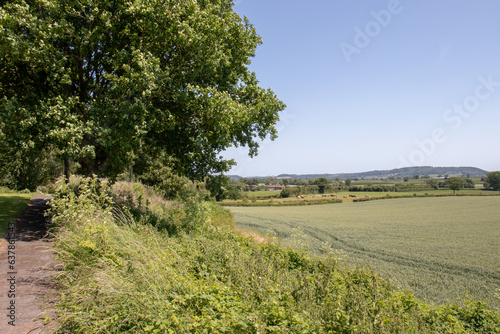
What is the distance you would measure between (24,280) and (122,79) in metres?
7.54

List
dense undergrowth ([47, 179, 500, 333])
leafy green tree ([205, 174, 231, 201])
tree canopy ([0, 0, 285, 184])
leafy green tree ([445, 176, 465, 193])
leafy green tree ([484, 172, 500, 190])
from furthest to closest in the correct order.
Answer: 1. leafy green tree ([445, 176, 465, 193])
2. leafy green tree ([484, 172, 500, 190])
3. leafy green tree ([205, 174, 231, 201])
4. tree canopy ([0, 0, 285, 184])
5. dense undergrowth ([47, 179, 500, 333])

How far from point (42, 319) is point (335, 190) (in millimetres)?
96245

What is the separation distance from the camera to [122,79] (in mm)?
10820

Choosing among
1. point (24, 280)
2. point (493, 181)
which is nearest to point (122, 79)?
point (24, 280)

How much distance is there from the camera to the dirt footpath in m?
4.46

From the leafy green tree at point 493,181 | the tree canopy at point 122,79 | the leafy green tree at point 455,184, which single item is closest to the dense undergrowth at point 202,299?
the tree canopy at point 122,79

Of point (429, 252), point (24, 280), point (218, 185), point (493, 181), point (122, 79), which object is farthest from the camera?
point (493, 181)

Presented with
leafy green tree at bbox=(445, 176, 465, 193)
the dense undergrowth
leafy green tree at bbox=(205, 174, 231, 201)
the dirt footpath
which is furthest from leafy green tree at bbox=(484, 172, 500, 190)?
the dirt footpath

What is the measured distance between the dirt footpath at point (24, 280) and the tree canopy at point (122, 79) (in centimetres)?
344

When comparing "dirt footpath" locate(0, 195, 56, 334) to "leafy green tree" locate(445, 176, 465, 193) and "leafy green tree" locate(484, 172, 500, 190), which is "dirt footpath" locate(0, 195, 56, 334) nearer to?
"leafy green tree" locate(445, 176, 465, 193)

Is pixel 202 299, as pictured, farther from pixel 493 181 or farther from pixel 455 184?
pixel 493 181

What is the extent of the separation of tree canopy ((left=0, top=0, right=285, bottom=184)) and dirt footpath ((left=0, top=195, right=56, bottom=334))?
344 centimetres

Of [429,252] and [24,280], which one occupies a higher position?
[24,280]

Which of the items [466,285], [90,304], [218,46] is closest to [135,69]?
[218,46]
